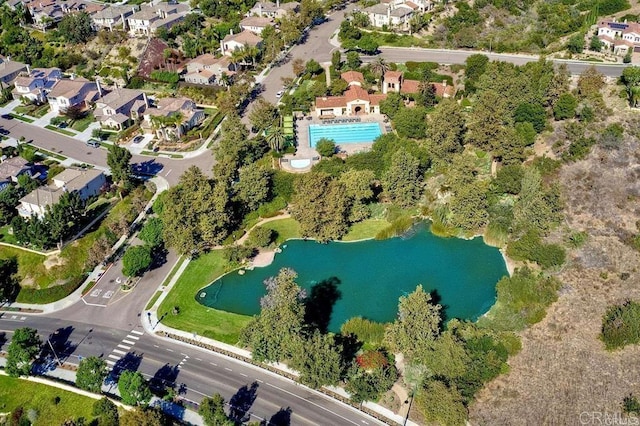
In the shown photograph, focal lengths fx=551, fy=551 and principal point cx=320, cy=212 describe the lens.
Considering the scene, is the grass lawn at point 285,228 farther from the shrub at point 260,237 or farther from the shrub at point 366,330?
the shrub at point 366,330

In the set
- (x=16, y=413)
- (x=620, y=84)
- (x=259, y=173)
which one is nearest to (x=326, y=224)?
(x=259, y=173)

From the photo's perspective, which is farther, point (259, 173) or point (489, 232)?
point (259, 173)

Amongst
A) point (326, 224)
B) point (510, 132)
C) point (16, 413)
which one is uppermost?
point (510, 132)

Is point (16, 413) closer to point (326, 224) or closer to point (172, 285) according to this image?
point (172, 285)

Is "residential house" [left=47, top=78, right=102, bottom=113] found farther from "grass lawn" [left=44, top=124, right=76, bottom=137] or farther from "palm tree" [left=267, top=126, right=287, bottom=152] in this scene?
"palm tree" [left=267, top=126, right=287, bottom=152]

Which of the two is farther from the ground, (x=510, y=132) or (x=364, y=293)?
(x=510, y=132)

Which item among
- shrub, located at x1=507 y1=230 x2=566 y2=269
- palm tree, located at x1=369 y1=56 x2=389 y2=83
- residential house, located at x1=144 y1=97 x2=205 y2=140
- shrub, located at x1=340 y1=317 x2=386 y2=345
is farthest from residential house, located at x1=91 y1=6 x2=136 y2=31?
shrub, located at x1=507 y1=230 x2=566 y2=269

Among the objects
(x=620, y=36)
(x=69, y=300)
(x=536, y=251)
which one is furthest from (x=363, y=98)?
(x=69, y=300)
